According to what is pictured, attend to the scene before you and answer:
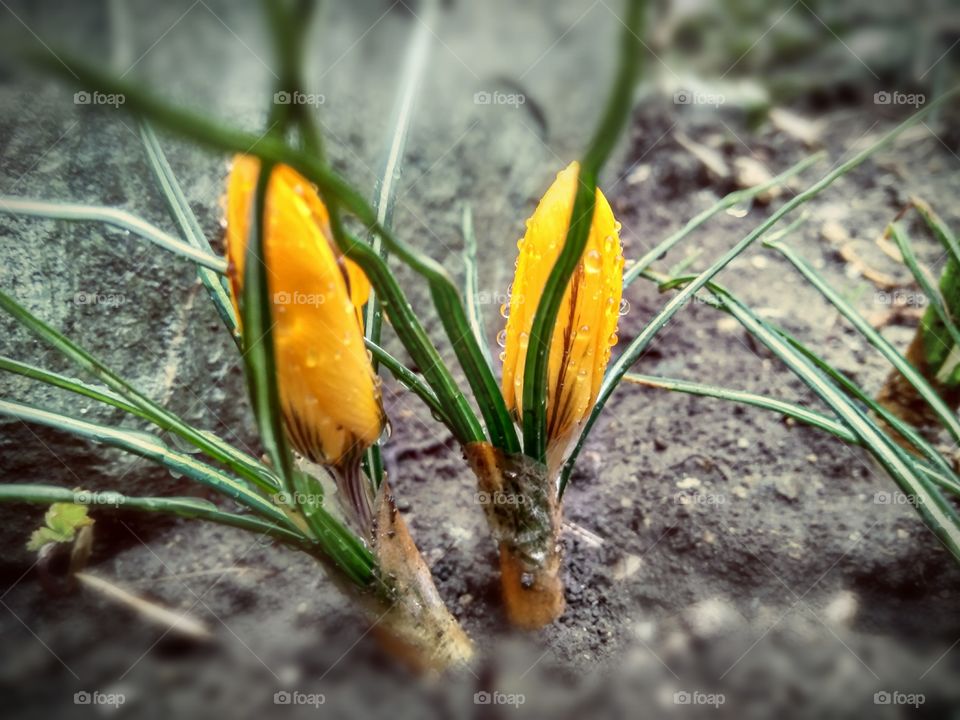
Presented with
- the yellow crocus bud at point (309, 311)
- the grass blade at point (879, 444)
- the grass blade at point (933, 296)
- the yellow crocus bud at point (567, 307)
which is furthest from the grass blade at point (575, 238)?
the grass blade at point (933, 296)

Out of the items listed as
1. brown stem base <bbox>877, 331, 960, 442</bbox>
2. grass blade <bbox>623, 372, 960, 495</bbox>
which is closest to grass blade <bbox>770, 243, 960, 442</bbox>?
grass blade <bbox>623, 372, 960, 495</bbox>

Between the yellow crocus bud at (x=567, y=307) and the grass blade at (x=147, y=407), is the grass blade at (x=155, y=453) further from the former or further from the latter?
the yellow crocus bud at (x=567, y=307)

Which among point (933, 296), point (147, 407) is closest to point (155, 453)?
point (147, 407)

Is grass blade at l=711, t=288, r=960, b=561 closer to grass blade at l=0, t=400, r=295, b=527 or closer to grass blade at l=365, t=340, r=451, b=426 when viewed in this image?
grass blade at l=365, t=340, r=451, b=426

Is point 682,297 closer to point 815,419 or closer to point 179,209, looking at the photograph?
point 815,419

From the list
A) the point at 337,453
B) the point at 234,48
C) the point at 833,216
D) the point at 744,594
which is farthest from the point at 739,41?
the point at 337,453

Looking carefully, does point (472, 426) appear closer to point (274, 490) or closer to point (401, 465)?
point (274, 490)
